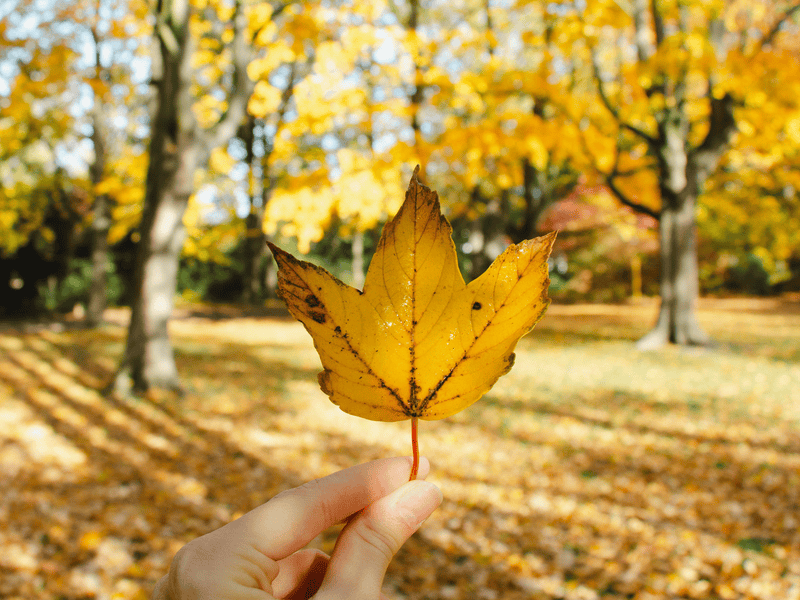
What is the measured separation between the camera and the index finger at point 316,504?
68 cm

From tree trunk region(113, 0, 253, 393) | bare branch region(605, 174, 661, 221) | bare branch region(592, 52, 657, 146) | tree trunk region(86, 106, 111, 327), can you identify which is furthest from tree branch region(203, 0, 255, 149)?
tree trunk region(86, 106, 111, 327)

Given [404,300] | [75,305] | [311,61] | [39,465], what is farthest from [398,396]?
[75,305]

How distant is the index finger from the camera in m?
0.68

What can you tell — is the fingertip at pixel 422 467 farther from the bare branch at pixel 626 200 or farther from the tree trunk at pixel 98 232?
the tree trunk at pixel 98 232

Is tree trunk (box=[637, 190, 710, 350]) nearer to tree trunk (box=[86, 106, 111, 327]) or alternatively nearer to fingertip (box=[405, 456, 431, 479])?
fingertip (box=[405, 456, 431, 479])

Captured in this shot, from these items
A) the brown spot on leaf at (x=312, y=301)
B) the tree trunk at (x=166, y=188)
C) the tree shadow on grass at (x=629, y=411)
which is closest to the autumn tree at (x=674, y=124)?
the tree shadow on grass at (x=629, y=411)

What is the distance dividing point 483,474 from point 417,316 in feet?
13.2

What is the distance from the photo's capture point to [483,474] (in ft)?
14.2

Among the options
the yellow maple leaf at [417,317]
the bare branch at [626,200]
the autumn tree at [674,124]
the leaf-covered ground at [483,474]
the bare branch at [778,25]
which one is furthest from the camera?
the bare branch at [626,200]

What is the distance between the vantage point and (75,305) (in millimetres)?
17641

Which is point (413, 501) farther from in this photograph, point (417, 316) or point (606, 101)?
point (606, 101)

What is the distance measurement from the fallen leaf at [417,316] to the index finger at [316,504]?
16 cm

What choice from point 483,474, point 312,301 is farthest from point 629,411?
point 312,301

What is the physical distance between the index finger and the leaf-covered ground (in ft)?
8.11
